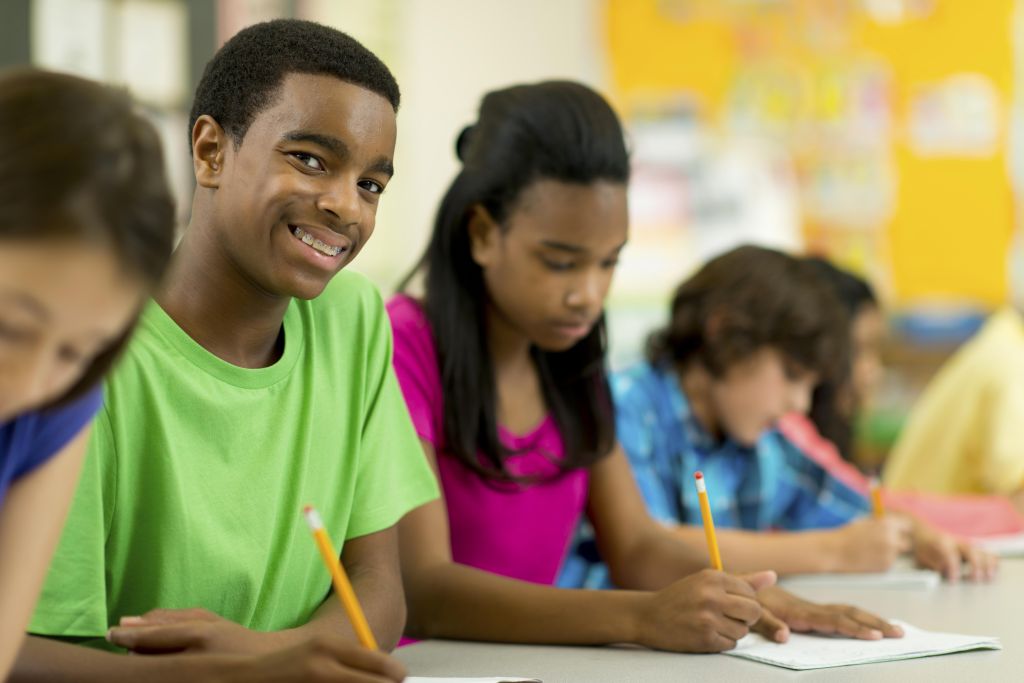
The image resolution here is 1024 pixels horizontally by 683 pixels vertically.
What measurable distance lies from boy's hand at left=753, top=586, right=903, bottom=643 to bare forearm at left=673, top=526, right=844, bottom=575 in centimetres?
36

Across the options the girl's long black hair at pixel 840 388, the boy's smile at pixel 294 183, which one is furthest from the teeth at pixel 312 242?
the girl's long black hair at pixel 840 388

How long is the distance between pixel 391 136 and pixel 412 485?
1.11 ft

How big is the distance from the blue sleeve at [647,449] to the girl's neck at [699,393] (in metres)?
0.08

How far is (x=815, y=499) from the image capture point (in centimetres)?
203

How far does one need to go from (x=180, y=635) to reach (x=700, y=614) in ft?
1.54

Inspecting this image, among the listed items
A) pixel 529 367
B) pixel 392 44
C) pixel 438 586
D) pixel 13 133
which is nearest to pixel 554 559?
pixel 529 367

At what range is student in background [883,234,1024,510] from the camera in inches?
91.8

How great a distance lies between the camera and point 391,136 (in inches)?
43.5

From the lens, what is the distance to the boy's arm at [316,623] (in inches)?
Result: 34.8

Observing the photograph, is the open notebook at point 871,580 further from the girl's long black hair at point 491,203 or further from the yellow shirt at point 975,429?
the yellow shirt at point 975,429

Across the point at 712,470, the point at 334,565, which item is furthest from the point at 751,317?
the point at 334,565

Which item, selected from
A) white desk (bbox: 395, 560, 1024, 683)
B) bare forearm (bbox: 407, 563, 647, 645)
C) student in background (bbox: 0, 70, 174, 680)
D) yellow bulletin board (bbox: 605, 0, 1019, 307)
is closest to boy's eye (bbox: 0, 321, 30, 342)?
student in background (bbox: 0, 70, 174, 680)

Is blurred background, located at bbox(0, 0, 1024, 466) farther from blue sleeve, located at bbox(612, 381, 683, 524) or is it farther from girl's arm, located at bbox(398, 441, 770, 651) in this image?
girl's arm, located at bbox(398, 441, 770, 651)

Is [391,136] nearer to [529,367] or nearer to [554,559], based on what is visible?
[529,367]
